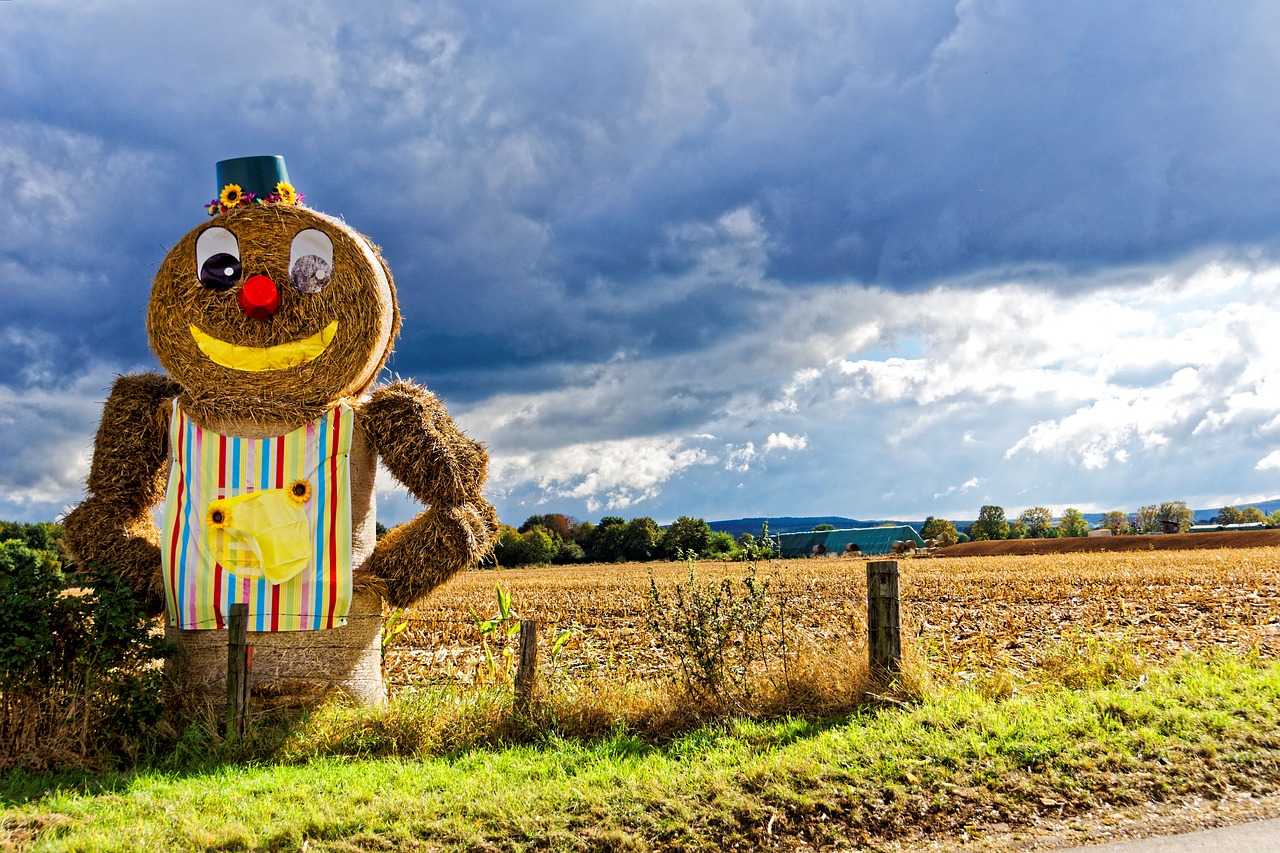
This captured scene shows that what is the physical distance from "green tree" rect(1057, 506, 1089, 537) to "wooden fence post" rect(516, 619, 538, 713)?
115m

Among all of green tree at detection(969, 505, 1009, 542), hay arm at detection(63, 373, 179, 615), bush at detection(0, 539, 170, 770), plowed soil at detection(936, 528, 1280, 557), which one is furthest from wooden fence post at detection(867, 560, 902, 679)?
green tree at detection(969, 505, 1009, 542)

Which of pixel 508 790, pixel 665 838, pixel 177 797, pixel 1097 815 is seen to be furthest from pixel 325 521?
pixel 1097 815

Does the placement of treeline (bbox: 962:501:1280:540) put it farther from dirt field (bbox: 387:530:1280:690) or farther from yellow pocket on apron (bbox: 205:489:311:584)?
yellow pocket on apron (bbox: 205:489:311:584)

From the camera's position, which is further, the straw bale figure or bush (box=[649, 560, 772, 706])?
the straw bale figure

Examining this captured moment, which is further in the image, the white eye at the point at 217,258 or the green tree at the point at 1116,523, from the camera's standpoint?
the green tree at the point at 1116,523

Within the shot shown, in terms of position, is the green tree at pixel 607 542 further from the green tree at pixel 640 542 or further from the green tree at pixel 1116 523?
→ the green tree at pixel 1116 523

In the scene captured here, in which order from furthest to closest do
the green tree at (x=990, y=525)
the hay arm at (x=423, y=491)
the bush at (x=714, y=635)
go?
the green tree at (x=990, y=525), the hay arm at (x=423, y=491), the bush at (x=714, y=635)

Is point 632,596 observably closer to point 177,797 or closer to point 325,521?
point 325,521

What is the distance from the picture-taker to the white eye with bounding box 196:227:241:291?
6.88m

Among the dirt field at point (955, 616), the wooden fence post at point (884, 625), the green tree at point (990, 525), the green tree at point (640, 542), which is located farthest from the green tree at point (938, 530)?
the wooden fence post at point (884, 625)

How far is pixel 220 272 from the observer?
6875 millimetres

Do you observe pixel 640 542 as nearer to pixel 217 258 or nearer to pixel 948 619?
pixel 948 619

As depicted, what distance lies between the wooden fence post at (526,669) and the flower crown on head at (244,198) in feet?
13.5

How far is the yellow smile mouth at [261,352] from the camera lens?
6.89 metres
